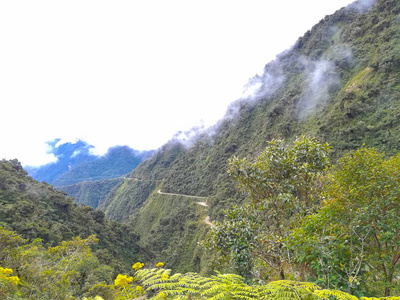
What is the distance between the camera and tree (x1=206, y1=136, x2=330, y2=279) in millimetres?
7624

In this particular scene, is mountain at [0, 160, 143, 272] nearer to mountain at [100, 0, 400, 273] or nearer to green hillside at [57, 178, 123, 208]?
mountain at [100, 0, 400, 273]

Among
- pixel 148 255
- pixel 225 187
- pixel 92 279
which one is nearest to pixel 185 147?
pixel 225 187

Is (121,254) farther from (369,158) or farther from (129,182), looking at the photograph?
(129,182)

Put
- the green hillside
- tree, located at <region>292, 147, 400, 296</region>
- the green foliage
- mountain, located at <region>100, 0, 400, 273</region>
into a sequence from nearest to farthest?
tree, located at <region>292, 147, 400, 296</region> → the green foliage → mountain, located at <region>100, 0, 400, 273</region> → the green hillside

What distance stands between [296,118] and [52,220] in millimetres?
59577

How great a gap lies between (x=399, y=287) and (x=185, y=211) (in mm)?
70468

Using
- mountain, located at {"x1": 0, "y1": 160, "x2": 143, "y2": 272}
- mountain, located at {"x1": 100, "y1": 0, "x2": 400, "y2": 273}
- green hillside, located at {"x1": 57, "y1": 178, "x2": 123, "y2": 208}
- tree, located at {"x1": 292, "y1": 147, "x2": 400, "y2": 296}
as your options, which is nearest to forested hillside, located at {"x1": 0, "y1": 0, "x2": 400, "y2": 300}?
tree, located at {"x1": 292, "y1": 147, "x2": 400, "y2": 296}

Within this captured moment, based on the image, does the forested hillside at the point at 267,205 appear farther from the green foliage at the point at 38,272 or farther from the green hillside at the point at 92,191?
the green hillside at the point at 92,191

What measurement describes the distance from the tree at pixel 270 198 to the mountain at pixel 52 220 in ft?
73.9

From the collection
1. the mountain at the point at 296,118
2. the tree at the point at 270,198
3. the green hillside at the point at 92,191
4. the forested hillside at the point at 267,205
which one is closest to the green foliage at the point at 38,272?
the forested hillside at the point at 267,205

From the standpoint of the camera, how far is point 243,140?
81500mm

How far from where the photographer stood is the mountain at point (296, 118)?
132 feet

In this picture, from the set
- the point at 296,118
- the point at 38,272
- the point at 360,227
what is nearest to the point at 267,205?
the point at 360,227

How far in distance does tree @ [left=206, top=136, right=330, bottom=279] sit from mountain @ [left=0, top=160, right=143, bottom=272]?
22511mm
